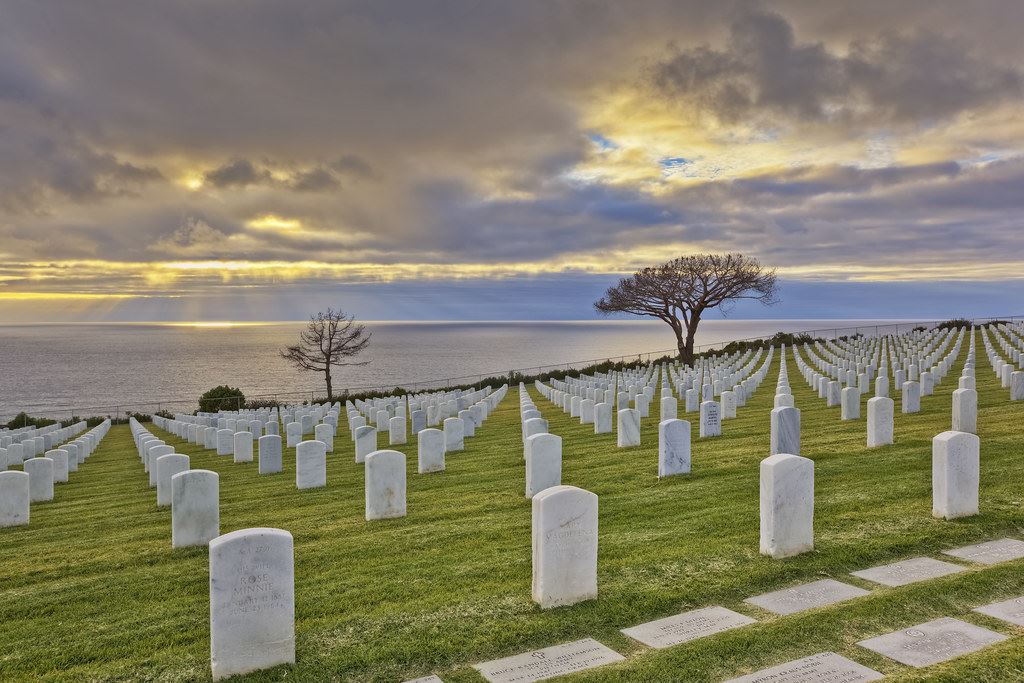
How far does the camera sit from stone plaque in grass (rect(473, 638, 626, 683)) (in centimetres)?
445

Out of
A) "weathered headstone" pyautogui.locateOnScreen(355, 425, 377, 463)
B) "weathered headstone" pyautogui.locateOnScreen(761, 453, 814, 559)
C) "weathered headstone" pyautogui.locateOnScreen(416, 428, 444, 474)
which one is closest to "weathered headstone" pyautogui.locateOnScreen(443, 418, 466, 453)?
"weathered headstone" pyautogui.locateOnScreen(355, 425, 377, 463)

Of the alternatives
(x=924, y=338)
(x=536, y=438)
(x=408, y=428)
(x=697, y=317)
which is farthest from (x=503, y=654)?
(x=697, y=317)

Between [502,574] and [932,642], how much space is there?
11.2 ft

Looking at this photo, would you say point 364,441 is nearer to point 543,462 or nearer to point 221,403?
point 543,462

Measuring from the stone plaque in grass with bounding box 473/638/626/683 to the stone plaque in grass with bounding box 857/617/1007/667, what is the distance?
1750 mm

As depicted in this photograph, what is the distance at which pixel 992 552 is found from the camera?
627cm

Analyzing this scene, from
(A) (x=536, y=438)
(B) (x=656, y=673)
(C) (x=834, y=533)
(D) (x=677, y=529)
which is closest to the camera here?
(B) (x=656, y=673)

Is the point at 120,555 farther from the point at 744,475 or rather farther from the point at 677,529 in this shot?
the point at 744,475

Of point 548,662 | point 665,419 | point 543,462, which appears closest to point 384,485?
point 543,462

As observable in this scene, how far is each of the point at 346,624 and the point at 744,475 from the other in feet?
21.8

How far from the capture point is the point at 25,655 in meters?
5.19

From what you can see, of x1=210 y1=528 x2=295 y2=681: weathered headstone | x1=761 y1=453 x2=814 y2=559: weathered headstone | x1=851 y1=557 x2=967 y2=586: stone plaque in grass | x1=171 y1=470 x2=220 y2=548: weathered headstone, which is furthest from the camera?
x1=171 y1=470 x2=220 y2=548: weathered headstone

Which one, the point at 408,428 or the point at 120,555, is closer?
the point at 120,555

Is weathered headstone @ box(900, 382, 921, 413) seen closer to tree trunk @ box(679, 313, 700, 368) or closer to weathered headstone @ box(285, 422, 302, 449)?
weathered headstone @ box(285, 422, 302, 449)
